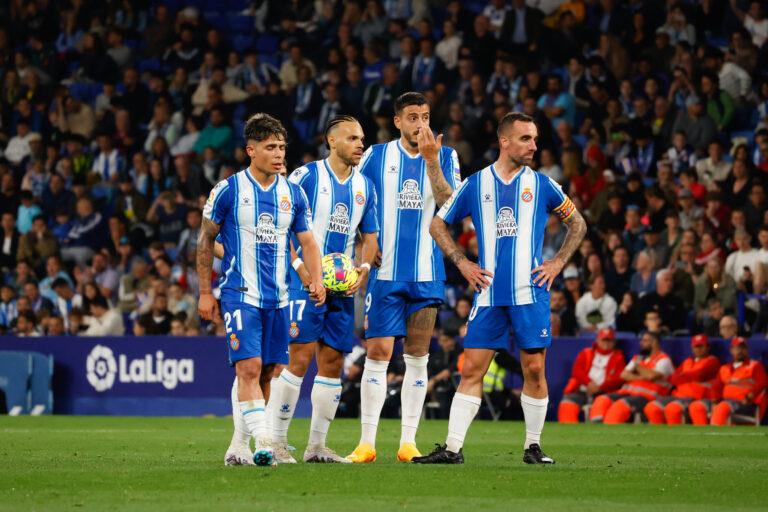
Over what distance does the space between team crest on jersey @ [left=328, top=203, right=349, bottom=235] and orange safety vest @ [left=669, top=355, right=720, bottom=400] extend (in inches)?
343

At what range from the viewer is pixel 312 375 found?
68.5 feet

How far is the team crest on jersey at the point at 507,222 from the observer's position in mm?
10336

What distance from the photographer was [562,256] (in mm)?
10445

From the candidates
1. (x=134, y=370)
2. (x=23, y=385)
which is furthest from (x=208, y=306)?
(x=23, y=385)

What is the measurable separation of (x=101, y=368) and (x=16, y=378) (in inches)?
51.7

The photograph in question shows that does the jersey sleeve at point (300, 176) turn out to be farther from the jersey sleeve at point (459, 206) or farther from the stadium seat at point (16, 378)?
the stadium seat at point (16, 378)

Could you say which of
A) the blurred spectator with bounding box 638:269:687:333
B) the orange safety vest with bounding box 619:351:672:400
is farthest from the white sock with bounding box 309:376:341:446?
the blurred spectator with bounding box 638:269:687:333

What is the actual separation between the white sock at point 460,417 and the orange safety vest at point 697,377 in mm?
8437

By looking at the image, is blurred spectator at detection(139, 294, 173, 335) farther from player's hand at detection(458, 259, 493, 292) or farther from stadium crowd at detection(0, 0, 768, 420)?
player's hand at detection(458, 259, 493, 292)

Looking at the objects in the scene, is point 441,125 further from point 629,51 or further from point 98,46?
point 98,46

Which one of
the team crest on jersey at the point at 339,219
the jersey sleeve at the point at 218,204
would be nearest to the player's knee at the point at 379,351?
the team crest on jersey at the point at 339,219

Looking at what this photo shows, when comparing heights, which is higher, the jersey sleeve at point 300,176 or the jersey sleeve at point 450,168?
the jersey sleeve at point 450,168

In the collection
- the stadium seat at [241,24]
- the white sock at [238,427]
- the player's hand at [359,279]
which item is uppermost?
the stadium seat at [241,24]

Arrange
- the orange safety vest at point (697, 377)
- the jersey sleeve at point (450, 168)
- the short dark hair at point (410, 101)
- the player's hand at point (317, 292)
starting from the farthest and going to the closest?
the orange safety vest at point (697, 377)
the jersey sleeve at point (450, 168)
the short dark hair at point (410, 101)
the player's hand at point (317, 292)
